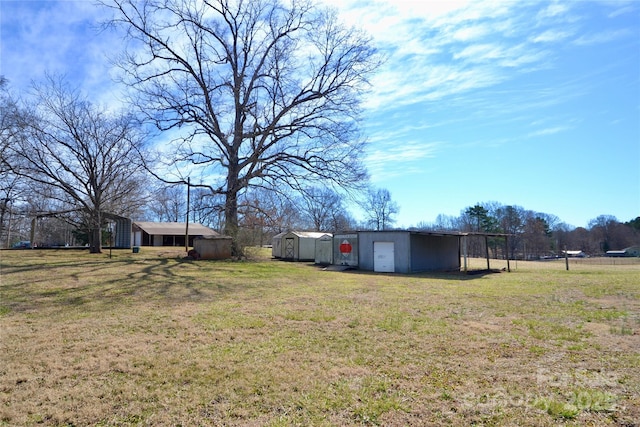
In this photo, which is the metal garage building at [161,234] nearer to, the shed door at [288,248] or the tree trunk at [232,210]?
the shed door at [288,248]

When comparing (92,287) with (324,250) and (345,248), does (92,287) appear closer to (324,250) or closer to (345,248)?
(345,248)

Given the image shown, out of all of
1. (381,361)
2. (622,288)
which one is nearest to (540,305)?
(622,288)

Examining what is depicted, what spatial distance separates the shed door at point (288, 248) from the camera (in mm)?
27556

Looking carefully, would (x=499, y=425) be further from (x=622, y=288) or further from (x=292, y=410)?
(x=622, y=288)

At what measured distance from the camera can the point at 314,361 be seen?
492 cm

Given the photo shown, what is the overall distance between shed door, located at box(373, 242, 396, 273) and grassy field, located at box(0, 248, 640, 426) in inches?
405

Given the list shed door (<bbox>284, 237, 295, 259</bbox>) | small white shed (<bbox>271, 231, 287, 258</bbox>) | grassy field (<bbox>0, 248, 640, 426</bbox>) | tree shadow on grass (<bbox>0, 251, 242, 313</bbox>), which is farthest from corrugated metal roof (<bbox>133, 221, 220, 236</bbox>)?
grassy field (<bbox>0, 248, 640, 426</bbox>)

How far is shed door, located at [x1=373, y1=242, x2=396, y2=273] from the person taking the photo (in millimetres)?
19984

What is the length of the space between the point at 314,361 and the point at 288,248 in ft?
75.6

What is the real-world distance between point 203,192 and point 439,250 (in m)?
14.7

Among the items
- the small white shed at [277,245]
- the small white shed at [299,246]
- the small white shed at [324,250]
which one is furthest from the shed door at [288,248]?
the small white shed at [324,250]

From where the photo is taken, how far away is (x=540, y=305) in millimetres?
9078

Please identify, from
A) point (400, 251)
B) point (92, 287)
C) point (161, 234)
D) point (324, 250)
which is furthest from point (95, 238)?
point (400, 251)

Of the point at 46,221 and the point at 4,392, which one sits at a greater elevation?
the point at 46,221
